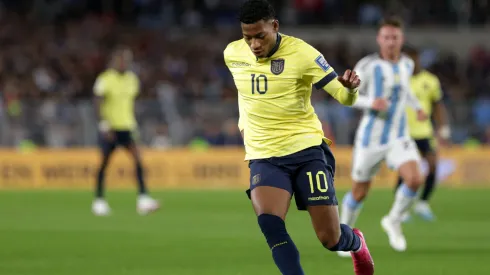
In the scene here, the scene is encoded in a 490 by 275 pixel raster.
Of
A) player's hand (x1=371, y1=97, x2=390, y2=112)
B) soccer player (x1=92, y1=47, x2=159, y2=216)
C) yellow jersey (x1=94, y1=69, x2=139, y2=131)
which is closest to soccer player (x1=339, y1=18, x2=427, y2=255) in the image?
player's hand (x1=371, y1=97, x2=390, y2=112)

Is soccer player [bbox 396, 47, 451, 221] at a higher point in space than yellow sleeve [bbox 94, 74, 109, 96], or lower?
lower

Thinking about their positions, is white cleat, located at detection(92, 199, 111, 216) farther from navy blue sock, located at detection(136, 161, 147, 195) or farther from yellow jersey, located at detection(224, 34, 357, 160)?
yellow jersey, located at detection(224, 34, 357, 160)

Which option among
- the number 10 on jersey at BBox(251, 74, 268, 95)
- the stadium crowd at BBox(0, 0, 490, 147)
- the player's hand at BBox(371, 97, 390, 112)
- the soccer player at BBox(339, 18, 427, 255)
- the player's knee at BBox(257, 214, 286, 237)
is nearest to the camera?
the player's knee at BBox(257, 214, 286, 237)

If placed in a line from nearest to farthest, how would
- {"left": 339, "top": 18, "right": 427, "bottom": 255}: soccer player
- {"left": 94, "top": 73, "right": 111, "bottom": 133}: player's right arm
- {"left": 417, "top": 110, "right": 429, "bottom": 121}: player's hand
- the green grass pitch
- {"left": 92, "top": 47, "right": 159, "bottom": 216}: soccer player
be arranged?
the green grass pitch < {"left": 339, "top": 18, "right": 427, "bottom": 255}: soccer player < {"left": 417, "top": 110, "right": 429, "bottom": 121}: player's hand < {"left": 92, "top": 47, "right": 159, "bottom": 216}: soccer player < {"left": 94, "top": 73, "right": 111, "bottom": 133}: player's right arm

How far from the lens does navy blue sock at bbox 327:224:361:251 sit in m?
8.45

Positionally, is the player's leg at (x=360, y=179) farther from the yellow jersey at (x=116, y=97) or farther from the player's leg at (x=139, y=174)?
the yellow jersey at (x=116, y=97)

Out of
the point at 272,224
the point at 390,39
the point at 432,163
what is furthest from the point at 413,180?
the point at 432,163

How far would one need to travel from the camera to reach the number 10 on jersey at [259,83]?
836 cm

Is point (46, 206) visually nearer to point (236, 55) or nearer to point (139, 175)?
point (139, 175)

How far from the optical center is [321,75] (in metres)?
8.30

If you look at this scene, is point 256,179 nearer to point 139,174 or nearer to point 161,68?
point 139,174

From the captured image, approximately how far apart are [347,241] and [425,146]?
8850 mm

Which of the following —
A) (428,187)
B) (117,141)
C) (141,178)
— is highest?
(117,141)

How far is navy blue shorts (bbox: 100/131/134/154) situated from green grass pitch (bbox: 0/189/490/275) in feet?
3.57
